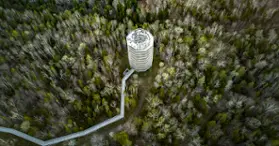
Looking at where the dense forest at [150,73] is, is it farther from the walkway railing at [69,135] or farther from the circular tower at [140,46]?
the circular tower at [140,46]

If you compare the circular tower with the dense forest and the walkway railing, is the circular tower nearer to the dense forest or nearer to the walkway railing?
the dense forest

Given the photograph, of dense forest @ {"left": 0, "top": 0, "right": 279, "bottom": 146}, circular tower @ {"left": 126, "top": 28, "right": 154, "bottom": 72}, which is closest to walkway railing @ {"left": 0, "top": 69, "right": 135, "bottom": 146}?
dense forest @ {"left": 0, "top": 0, "right": 279, "bottom": 146}

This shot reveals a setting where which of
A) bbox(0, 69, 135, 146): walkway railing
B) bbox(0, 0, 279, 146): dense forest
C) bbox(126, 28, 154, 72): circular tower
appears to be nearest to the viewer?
bbox(0, 0, 279, 146): dense forest

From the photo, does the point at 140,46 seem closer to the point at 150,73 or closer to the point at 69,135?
the point at 150,73

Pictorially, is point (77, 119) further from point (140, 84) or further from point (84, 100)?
point (140, 84)

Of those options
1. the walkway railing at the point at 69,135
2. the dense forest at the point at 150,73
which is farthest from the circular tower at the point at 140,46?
the walkway railing at the point at 69,135

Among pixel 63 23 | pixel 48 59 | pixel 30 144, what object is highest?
pixel 63 23

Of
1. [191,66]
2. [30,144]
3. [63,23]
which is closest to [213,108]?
[191,66]
